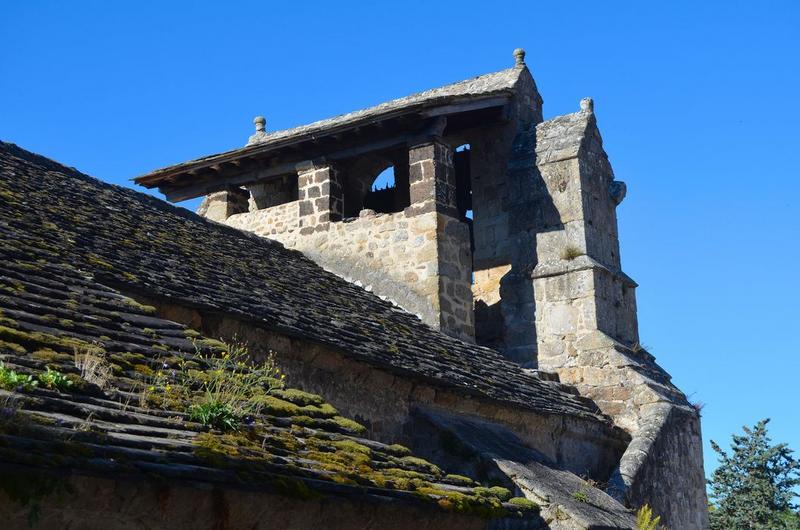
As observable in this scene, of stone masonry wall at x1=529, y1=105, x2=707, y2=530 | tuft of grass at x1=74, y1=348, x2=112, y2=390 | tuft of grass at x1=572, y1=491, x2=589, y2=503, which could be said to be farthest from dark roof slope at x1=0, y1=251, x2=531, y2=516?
stone masonry wall at x1=529, y1=105, x2=707, y2=530

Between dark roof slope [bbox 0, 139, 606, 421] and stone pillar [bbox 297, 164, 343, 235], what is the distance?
78cm

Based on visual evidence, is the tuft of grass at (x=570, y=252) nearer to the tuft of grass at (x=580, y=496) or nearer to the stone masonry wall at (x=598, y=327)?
the stone masonry wall at (x=598, y=327)

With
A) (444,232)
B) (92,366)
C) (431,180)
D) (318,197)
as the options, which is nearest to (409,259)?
(444,232)

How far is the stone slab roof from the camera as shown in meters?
13.1

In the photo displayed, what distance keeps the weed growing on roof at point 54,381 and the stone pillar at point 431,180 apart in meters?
8.47

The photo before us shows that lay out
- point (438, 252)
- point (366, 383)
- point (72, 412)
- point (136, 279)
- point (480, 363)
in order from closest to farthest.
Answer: point (72, 412) → point (136, 279) → point (366, 383) → point (480, 363) → point (438, 252)

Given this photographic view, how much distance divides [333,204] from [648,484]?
5562 mm

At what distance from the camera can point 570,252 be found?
1375cm

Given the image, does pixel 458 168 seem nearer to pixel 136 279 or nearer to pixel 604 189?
pixel 604 189

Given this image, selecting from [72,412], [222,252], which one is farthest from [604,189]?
[72,412]

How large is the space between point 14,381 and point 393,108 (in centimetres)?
904

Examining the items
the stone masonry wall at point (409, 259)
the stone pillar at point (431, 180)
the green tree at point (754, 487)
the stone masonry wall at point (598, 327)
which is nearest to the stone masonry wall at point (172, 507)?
the stone masonry wall at point (409, 259)

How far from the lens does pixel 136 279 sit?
799 centimetres

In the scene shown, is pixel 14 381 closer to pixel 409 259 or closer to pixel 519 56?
pixel 409 259
